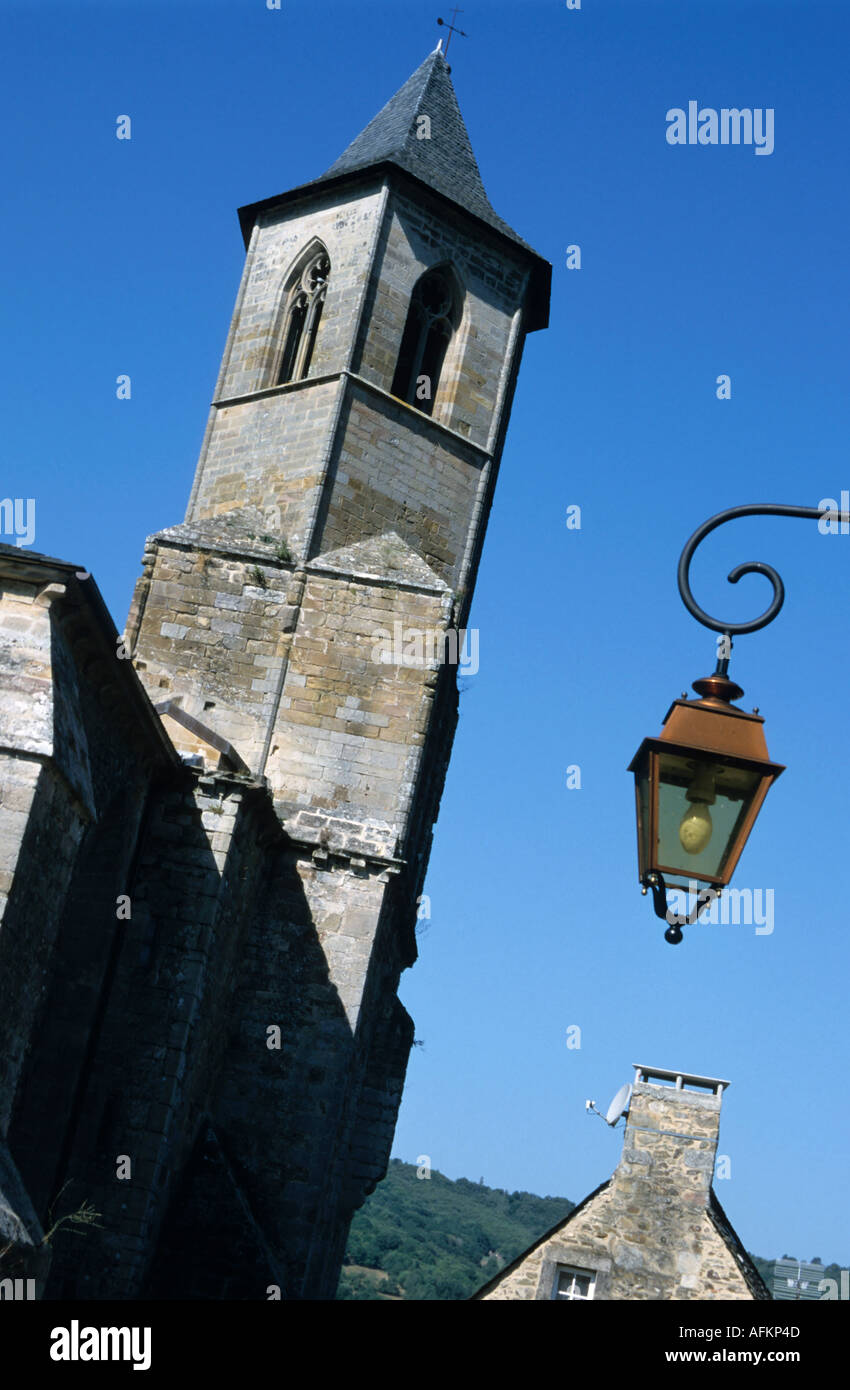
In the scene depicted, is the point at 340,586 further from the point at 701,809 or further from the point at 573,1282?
the point at 701,809

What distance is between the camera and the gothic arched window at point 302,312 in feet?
60.6

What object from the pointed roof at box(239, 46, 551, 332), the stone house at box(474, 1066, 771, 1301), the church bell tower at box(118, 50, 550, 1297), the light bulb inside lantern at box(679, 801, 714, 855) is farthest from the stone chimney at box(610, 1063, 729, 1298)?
the pointed roof at box(239, 46, 551, 332)

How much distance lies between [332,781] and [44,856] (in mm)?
5685

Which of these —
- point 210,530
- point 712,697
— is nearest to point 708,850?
point 712,697

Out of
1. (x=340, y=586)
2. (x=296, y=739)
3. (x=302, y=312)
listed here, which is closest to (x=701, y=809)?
(x=296, y=739)

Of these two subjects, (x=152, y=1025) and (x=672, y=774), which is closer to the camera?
(x=672, y=774)

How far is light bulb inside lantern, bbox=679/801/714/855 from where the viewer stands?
14.3 feet

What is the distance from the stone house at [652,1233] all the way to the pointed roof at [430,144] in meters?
11.1

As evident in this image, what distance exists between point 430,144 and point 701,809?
56.2 ft

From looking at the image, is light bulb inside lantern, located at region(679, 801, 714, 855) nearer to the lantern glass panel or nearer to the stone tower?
the lantern glass panel

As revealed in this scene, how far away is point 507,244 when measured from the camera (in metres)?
19.2

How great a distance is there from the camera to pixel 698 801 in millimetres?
4367

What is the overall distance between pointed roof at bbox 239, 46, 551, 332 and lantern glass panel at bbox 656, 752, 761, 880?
15548 millimetres
